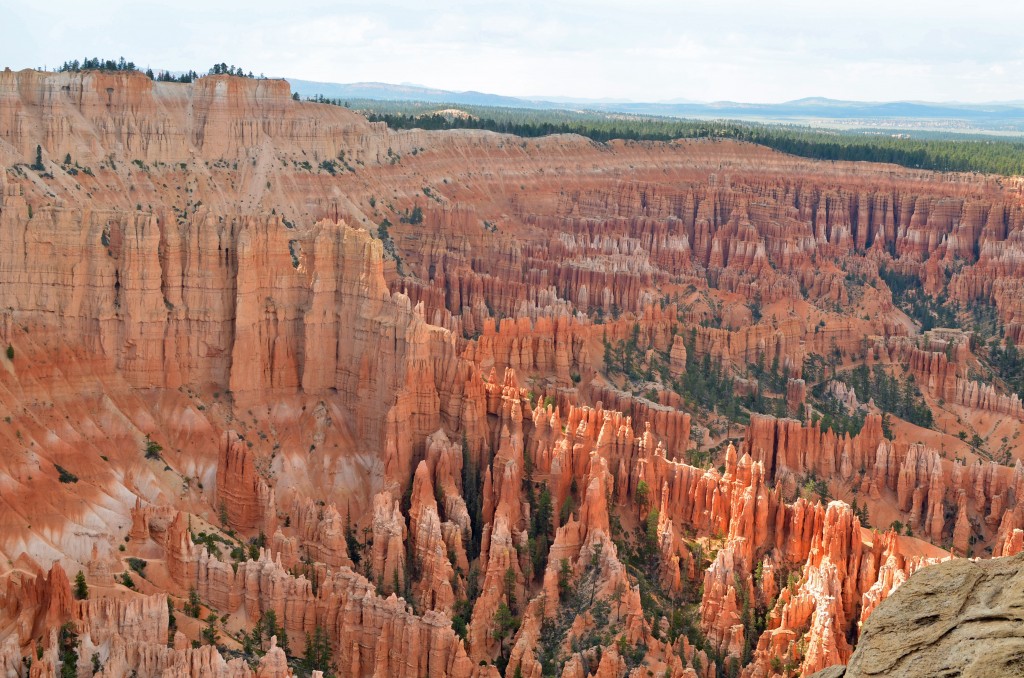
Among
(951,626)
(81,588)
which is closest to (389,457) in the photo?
(81,588)

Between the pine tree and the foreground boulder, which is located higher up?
the foreground boulder

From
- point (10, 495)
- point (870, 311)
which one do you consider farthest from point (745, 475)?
point (870, 311)

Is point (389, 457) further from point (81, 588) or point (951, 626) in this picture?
point (951, 626)

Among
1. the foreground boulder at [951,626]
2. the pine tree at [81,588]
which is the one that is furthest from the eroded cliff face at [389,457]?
the foreground boulder at [951,626]

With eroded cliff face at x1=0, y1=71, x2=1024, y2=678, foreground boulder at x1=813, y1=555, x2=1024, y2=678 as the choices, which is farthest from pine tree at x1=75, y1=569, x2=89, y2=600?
foreground boulder at x1=813, y1=555, x2=1024, y2=678

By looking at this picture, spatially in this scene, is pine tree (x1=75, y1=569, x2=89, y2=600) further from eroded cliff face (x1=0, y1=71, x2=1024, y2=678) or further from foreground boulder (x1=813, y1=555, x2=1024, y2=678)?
foreground boulder (x1=813, y1=555, x2=1024, y2=678)

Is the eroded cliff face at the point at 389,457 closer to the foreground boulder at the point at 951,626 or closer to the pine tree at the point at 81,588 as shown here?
the pine tree at the point at 81,588

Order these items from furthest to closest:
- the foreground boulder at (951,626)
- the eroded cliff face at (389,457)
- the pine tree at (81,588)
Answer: the eroded cliff face at (389,457) < the pine tree at (81,588) < the foreground boulder at (951,626)

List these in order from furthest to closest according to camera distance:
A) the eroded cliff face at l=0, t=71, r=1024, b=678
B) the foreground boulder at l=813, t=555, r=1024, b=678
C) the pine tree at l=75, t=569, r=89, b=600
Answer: the eroded cliff face at l=0, t=71, r=1024, b=678
the pine tree at l=75, t=569, r=89, b=600
the foreground boulder at l=813, t=555, r=1024, b=678

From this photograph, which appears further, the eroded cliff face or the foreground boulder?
the eroded cliff face
